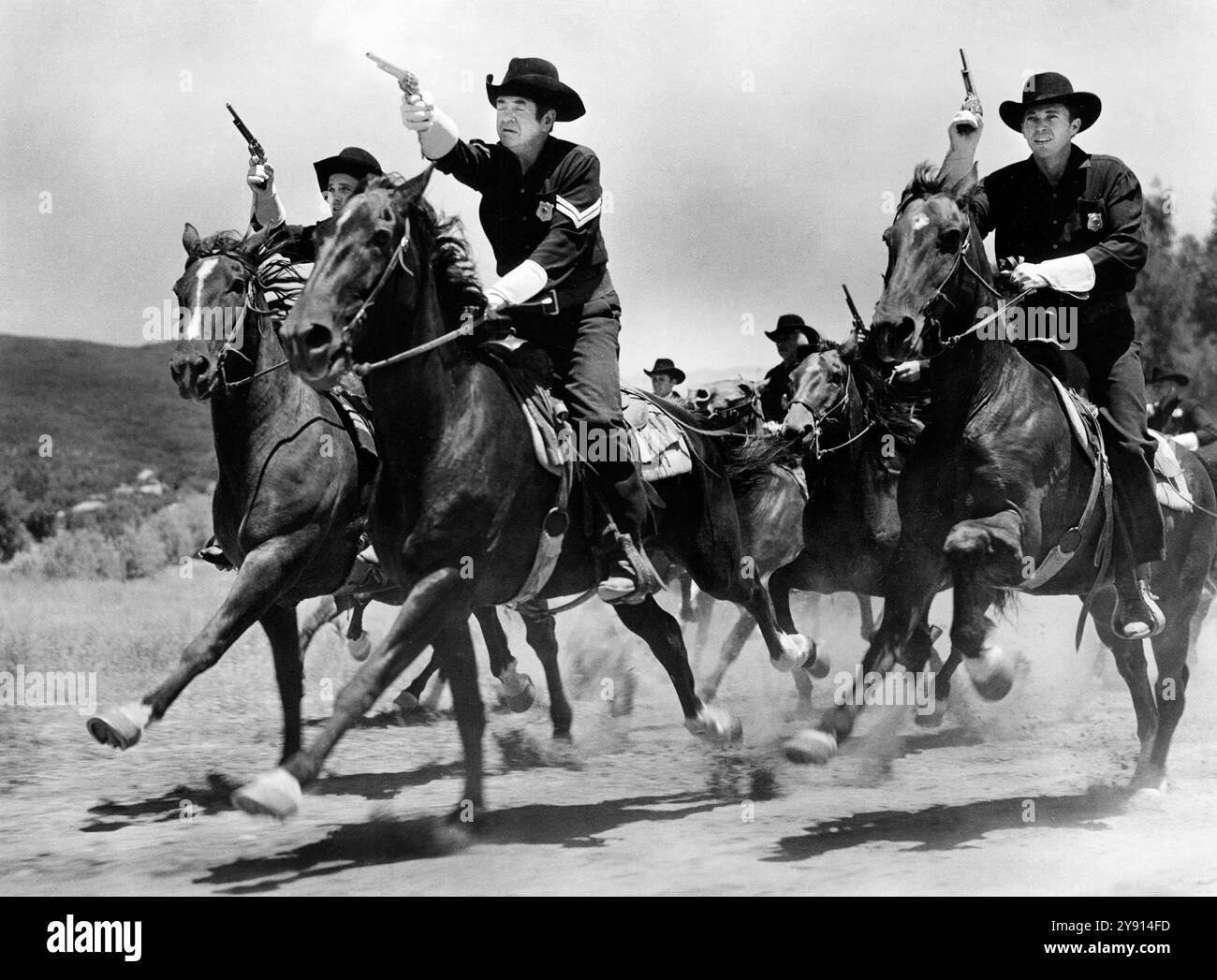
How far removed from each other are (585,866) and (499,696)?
3.94 metres

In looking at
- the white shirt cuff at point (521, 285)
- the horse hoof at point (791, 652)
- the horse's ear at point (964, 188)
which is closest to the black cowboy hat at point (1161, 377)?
the horse hoof at point (791, 652)

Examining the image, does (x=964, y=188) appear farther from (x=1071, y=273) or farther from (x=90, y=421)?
(x=90, y=421)

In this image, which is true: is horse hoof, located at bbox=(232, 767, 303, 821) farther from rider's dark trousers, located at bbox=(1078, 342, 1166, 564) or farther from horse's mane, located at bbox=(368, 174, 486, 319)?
rider's dark trousers, located at bbox=(1078, 342, 1166, 564)

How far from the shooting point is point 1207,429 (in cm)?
1225

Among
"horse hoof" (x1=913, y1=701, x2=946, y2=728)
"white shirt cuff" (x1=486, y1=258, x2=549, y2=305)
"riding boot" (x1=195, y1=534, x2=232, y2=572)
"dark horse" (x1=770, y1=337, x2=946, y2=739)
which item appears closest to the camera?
"white shirt cuff" (x1=486, y1=258, x2=549, y2=305)

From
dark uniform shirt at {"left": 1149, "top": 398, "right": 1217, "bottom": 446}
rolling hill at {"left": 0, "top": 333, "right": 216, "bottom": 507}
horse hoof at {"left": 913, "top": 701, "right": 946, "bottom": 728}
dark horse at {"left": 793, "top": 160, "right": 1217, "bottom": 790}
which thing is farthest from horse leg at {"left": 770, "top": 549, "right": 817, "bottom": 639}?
rolling hill at {"left": 0, "top": 333, "right": 216, "bottom": 507}

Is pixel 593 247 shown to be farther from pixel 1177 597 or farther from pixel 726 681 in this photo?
pixel 726 681

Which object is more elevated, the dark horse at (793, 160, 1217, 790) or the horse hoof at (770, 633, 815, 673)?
the dark horse at (793, 160, 1217, 790)

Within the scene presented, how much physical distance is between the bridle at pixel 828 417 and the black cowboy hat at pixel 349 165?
3139 millimetres

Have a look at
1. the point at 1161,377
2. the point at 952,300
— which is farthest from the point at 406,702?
the point at 1161,377

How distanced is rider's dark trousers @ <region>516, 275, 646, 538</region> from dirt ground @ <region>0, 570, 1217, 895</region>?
62.0 inches

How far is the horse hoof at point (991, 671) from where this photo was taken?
6.22m

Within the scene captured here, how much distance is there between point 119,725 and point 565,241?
291 cm

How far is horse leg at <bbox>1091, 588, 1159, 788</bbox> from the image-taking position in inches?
314
